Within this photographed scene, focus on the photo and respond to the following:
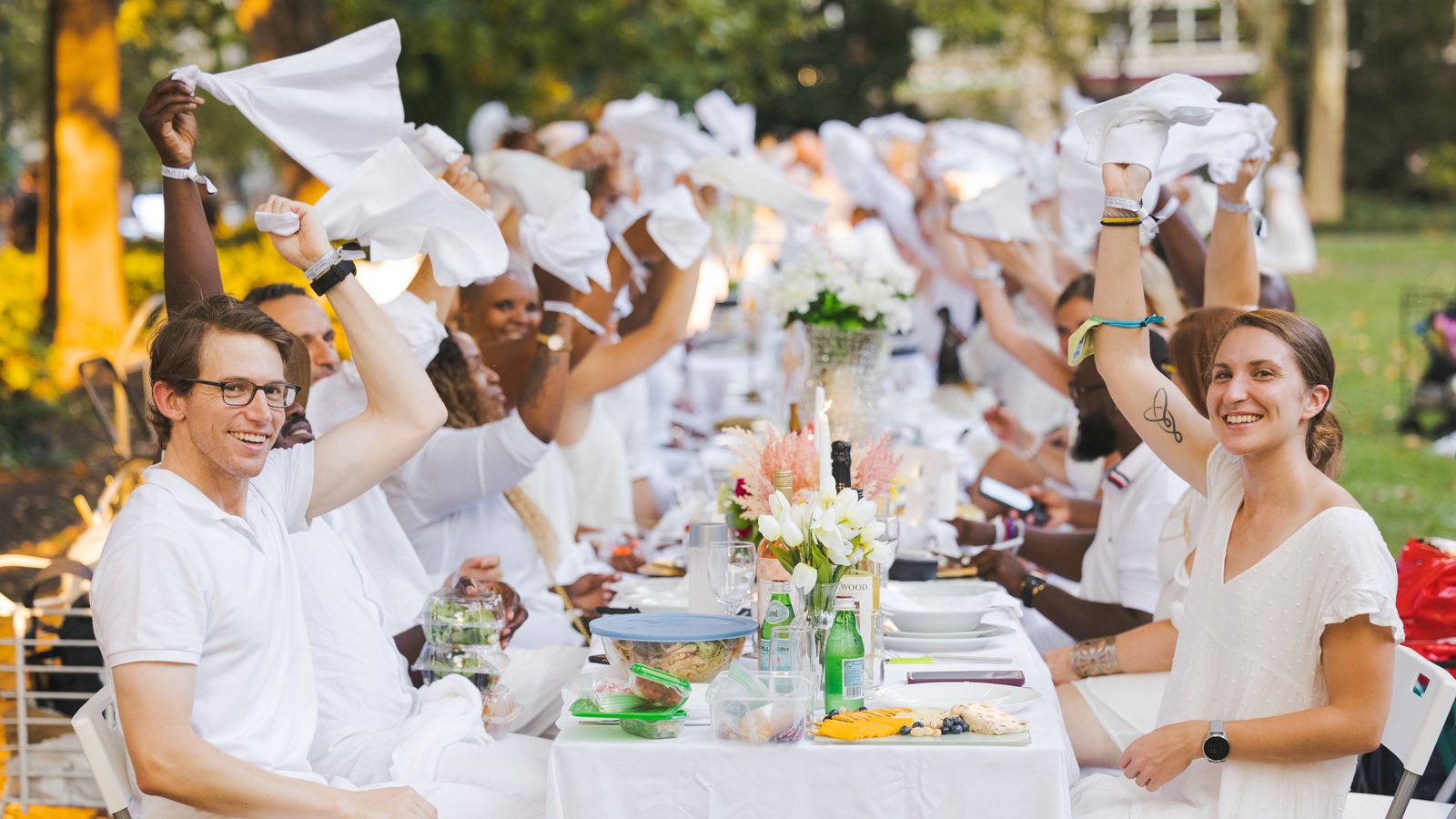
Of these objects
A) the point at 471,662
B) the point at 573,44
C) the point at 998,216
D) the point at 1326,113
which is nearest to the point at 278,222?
the point at 471,662

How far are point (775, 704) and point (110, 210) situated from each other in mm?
9768

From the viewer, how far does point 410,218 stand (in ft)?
11.3

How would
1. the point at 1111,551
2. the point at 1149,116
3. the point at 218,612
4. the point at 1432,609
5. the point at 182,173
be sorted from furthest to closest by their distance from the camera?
the point at 1111,551
the point at 1432,609
the point at 182,173
the point at 1149,116
the point at 218,612

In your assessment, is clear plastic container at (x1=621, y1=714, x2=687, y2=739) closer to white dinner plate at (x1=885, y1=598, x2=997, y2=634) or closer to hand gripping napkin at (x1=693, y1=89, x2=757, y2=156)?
white dinner plate at (x1=885, y1=598, x2=997, y2=634)

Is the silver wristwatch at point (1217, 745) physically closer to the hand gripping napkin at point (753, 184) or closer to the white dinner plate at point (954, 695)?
the white dinner plate at point (954, 695)

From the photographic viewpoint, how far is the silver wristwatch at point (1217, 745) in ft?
9.01

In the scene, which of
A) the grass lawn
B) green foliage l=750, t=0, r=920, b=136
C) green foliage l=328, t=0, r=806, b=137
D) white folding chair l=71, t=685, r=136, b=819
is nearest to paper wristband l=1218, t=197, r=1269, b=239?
the grass lawn

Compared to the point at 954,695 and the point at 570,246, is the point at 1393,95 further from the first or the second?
the point at 954,695

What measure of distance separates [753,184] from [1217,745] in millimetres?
3640

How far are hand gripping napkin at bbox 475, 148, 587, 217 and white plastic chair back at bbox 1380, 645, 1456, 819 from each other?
3828 mm

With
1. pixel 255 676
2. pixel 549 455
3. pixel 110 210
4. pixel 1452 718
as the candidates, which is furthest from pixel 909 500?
pixel 110 210

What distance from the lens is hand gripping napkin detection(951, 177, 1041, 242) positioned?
6117mm

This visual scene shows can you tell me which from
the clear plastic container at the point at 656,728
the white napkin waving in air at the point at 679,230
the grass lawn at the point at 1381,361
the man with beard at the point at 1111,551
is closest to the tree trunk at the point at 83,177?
the white napkin waving in air at the point at 679,230

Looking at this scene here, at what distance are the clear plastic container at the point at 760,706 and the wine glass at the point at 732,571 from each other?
0.49 meters
